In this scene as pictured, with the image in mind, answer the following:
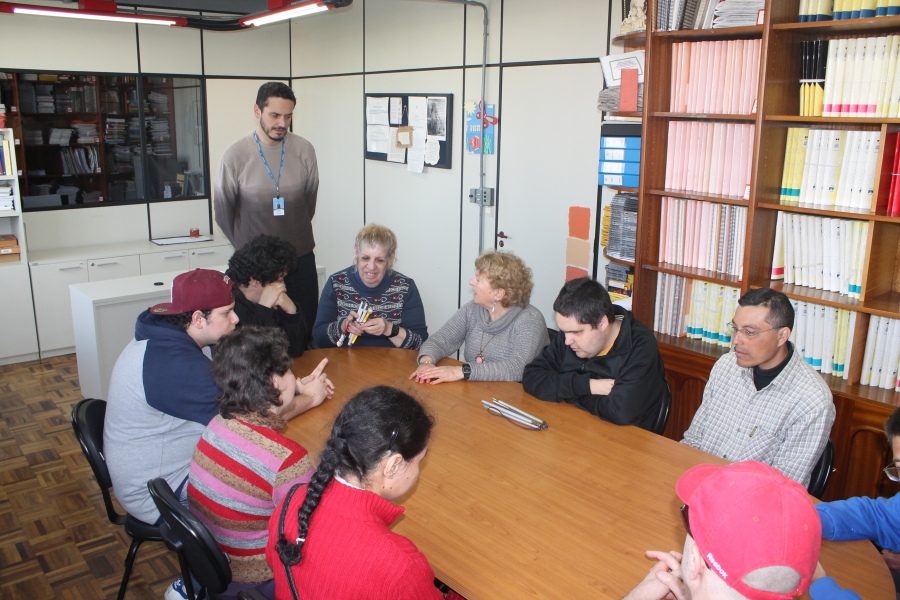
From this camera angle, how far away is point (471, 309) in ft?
11.1

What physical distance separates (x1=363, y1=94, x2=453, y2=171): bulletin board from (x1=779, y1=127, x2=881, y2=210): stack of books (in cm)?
262

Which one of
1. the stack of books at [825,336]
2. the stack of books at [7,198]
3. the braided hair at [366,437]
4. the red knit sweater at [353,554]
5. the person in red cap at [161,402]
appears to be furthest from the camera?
the stack of books at [7,198]

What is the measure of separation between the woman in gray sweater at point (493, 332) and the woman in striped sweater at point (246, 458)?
1.07 meters

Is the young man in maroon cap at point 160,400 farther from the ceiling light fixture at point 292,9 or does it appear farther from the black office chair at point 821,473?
the black office chair at point 821,473

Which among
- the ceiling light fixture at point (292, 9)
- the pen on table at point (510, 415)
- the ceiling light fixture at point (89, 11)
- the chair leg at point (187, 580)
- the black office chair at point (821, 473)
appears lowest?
the chair leg at point (187, 580)

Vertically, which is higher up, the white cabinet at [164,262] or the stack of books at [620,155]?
the stack of books at [620,155]

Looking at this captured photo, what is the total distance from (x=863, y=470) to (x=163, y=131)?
5.85 metres

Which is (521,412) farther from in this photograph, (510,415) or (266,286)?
(266,286)

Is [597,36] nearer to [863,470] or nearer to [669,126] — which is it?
[669,126]

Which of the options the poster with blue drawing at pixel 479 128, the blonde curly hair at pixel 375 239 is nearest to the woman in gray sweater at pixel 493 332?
the blonde curly hair at pixel 375 239

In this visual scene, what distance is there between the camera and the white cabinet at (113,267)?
18.7ft

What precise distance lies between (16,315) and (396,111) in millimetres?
3258

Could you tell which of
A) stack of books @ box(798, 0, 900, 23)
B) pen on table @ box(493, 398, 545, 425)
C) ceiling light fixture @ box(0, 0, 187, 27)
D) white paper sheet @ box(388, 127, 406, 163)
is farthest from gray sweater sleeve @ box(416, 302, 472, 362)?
ceiling light fixture @ box(0, 0, 187, 27)

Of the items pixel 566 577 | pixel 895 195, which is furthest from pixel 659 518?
pixel 895 195
